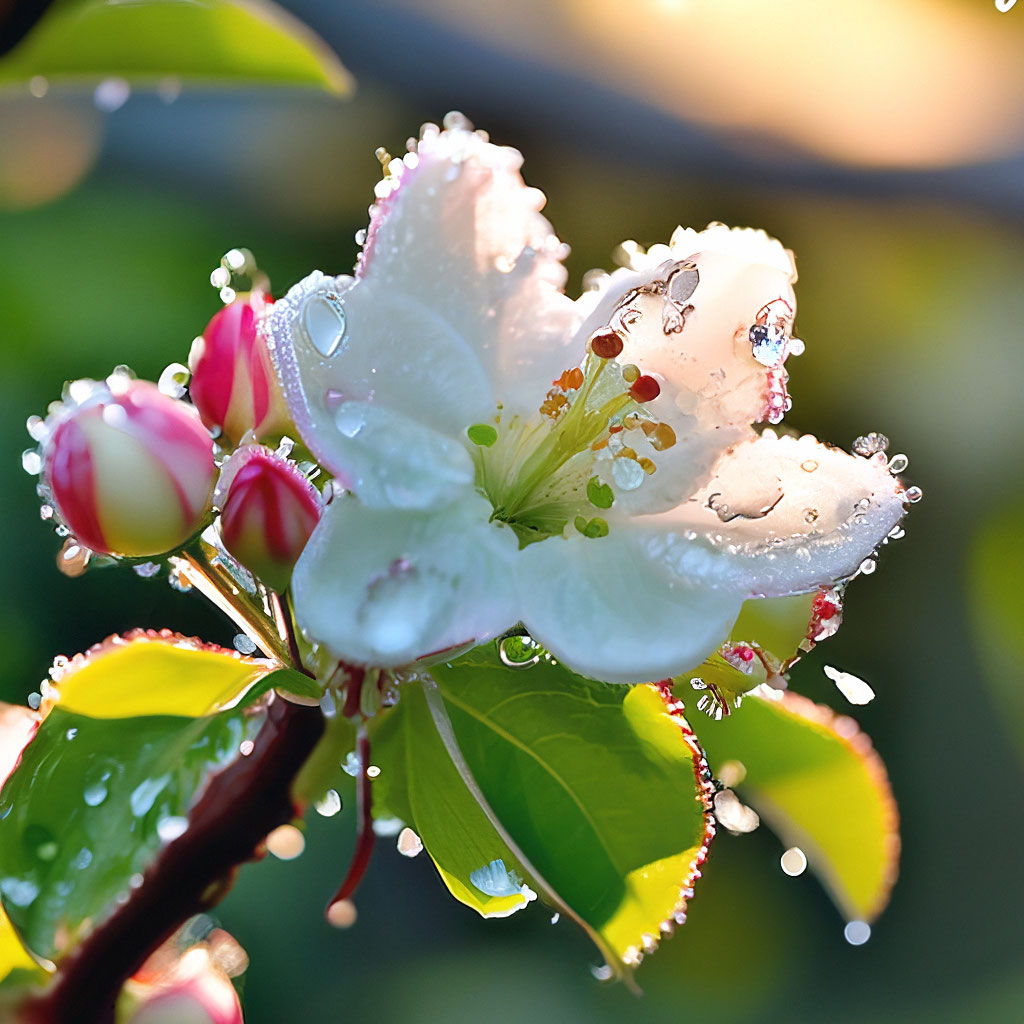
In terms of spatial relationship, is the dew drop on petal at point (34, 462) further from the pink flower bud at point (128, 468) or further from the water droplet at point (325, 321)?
the water droplet at point (325, 321)

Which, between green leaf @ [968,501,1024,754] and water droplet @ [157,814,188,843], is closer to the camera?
water droplet @ [157,814,188,843]

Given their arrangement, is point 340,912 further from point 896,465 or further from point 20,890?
point 896,465

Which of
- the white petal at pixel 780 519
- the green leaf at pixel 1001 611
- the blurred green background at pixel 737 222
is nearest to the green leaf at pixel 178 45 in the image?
the white petal at pixel 780 519

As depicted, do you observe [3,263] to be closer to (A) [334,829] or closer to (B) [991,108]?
(A) [334,829]

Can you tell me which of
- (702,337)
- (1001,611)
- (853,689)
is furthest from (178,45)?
(1001,611)

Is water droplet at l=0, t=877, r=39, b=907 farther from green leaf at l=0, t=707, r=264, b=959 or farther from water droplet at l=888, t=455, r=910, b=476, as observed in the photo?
water droplet at l=888, t=455, r=910, b=476

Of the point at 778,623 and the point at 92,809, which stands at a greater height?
the point at 778,623

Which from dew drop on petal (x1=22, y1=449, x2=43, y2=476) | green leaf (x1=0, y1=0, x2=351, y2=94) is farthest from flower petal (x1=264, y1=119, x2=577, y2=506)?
green leaf (x1=0, y1=0, x2=351, y2=94)
